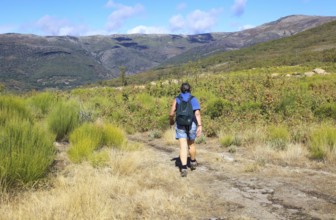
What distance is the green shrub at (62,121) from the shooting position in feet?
34.5

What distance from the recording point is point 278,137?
10.3 metres

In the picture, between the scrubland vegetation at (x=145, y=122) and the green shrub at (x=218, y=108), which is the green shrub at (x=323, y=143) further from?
the green shrub at (x=218, y=108)

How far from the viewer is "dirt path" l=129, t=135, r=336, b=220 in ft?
17.8

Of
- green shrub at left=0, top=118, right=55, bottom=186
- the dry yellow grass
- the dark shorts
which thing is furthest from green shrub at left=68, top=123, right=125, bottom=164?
the dark shorts

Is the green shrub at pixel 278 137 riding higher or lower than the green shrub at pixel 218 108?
lower

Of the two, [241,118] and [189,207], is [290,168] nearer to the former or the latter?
[189,207]

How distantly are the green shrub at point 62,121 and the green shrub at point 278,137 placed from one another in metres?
5.76

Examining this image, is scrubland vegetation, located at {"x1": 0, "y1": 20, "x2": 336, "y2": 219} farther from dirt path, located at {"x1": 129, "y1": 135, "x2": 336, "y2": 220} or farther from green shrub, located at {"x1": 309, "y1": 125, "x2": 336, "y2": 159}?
dirt path, located at {"x1": 129, "y1": 135, "x2": 336, "y2": 220}

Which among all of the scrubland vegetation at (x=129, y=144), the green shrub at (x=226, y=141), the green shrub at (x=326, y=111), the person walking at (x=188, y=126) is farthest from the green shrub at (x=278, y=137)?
the person walking at (x=188, y=126)

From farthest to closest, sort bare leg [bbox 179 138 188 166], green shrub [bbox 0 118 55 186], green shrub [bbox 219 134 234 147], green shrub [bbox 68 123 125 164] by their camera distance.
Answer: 1. green shrub [bbox 219 134 234 147]
2. green shrub [bbox 68 123 125 164]
3. bare leg [bbox 179 138 188 166]
4. green shrub [bbox 0 118 55 186]

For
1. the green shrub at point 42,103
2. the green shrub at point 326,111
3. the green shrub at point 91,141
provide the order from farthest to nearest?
1. the green shrub at point 42,103
2. the green shrub at point 326,111
3. the green shrub at point 91,141

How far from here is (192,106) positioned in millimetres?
7910

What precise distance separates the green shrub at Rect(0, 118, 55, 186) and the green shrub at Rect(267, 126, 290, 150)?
19.0 ft

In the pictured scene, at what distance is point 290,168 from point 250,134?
2.99 m
